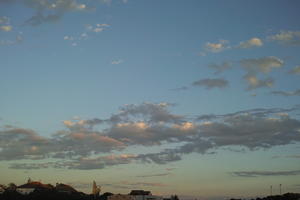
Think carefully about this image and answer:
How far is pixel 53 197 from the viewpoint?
186125 mm

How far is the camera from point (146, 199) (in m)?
195

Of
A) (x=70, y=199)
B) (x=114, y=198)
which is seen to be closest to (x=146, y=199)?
(x=114, y=198)

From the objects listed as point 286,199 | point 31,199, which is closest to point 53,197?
point 31,199

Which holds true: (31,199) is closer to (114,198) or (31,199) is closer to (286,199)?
(114,198)

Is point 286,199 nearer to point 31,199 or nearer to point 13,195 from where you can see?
point 31,199

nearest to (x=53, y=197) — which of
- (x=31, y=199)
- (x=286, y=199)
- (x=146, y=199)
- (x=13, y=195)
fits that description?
(x=31, y=199)

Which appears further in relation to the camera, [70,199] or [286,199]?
[70,199]

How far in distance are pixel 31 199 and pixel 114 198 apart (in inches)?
1548

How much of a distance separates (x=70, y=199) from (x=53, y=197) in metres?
14.3

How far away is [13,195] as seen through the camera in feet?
640

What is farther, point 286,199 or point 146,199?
point 146,199

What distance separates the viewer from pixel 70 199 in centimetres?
19862

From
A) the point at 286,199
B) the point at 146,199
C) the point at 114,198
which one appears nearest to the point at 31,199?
the point at 114,198

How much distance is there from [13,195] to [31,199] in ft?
47.3
